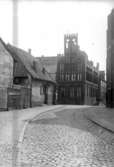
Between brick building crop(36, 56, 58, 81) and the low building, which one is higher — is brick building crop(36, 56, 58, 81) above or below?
above

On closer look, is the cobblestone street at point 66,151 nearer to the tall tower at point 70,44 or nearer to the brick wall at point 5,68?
the brick wall at point 5,68

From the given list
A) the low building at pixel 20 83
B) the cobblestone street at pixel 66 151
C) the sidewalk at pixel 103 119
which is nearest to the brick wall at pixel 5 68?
the low building at pixel 20 83

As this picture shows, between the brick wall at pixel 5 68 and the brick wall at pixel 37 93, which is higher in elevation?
the brick wall at pixel 5 68

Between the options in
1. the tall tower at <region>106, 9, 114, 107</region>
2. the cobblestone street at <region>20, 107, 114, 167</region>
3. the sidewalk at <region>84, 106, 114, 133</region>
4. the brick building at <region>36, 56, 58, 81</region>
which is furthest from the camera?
the brick building at <region>36, 56, 58, 81</region>

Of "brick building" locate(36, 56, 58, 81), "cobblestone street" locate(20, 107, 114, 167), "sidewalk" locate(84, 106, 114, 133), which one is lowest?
"sidewalk" locate(84, 106, 114, 133)

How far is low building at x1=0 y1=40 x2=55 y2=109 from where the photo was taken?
2237 cm

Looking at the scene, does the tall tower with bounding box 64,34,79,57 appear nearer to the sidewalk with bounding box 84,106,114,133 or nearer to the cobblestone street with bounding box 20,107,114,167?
the sidewalk with bounding box 84,106,114,133

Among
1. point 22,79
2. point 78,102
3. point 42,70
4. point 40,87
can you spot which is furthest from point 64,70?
point 22,79

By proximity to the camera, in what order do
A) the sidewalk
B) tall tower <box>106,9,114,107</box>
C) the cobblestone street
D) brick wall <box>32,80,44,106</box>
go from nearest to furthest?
the cobblestone street < the sidewalk < brick wall <box>32,80,44,106</box> < tall tower <box>106,9,114,107</box>

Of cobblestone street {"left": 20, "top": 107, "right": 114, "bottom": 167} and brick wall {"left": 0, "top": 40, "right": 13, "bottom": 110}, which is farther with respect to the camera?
brick wall {"left": 0, "top": 40, "right": 13, "bottom": 110}

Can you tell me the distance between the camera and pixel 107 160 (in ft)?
18.2

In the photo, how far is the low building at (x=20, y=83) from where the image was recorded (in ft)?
73.4

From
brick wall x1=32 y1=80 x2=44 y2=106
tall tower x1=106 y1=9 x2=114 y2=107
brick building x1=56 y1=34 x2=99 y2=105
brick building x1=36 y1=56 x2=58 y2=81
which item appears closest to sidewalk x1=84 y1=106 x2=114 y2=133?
tall tower x1=106 y1=9 x2=114 y2=107

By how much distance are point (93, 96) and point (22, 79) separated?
29.2 m
